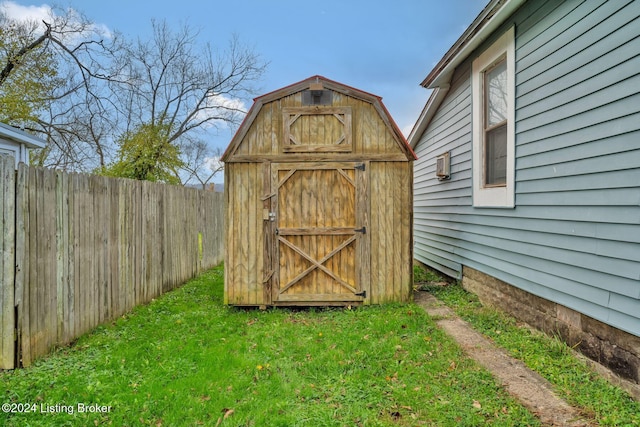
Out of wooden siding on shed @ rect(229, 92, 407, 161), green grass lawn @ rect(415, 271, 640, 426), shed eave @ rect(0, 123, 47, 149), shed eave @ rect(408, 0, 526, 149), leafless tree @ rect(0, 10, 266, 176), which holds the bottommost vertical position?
green grass lawn @ rect(415, 271, 640, 426)

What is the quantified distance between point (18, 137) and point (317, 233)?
7199 millimetres

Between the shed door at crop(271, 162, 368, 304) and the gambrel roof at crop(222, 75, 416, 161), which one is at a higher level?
the gambrel roof at crop(222, 75, 416, 161)

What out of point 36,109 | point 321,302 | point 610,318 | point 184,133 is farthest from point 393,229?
point 184,133

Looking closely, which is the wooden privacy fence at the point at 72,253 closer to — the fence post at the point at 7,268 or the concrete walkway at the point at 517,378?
the fence post at the point at 7,268

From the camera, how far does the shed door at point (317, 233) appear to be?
5246 mm

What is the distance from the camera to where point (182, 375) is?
3170 mm

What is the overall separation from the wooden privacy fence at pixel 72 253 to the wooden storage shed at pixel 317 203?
1.37m

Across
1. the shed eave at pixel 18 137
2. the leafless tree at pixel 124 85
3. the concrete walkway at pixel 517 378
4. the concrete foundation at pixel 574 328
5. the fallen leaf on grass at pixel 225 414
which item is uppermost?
the leafless tree at pixel 124 85

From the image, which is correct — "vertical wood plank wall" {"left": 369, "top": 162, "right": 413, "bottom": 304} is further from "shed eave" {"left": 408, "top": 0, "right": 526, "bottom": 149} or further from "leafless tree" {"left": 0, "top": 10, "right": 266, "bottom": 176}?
"leafless tree" {"left": 0, "top": 10, "right": 266, "bottom": 176}

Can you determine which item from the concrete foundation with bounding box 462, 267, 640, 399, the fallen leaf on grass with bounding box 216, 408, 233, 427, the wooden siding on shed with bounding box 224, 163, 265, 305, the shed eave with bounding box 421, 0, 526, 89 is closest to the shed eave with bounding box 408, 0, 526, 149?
the shed eave with bounding box 421, 0, 526, 89

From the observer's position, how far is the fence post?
3.14 meters

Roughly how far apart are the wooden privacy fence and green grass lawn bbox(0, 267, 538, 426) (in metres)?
0.28

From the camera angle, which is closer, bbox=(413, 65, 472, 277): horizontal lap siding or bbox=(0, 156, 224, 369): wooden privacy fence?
bbox=(0, 156, 224, 369): wooden privacy fence

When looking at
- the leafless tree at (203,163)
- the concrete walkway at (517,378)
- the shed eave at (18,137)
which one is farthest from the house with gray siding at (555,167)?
the leafless tree at (203,163)
